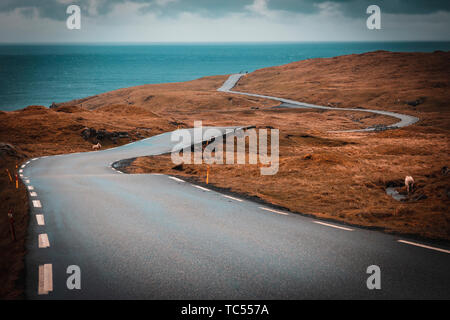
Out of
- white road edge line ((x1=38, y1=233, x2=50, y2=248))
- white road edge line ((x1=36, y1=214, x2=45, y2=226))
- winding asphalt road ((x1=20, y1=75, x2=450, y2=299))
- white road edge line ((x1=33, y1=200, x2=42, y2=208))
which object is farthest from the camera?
white road edge line ((x1=33, y1=200, x2=42, y2=208))

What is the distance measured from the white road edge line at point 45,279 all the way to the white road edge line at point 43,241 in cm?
120

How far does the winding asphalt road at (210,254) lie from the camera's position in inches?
243

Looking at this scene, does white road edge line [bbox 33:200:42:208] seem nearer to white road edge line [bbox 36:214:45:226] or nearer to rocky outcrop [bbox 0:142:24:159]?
white road edge line [bbox 36:214:45:226]

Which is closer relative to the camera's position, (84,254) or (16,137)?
(84,254)

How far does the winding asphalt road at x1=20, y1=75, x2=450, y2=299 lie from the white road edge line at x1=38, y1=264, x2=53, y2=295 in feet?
0.06

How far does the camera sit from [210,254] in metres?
7.70

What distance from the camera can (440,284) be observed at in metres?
6.37

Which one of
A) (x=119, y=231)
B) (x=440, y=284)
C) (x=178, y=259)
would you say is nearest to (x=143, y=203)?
(x=119, y=231)

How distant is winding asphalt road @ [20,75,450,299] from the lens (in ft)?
20.2

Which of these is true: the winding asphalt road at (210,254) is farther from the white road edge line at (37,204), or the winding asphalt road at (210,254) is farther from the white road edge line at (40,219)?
the white road edge line at (37,204)

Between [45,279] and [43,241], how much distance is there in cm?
224

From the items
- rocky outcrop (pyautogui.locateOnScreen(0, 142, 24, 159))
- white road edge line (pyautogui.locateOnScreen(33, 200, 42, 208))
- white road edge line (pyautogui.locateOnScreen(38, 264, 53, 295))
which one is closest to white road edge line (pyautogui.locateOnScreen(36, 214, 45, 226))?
white road edge line (pyautogui.locateOnScreen(33, 200, 42, 208))
